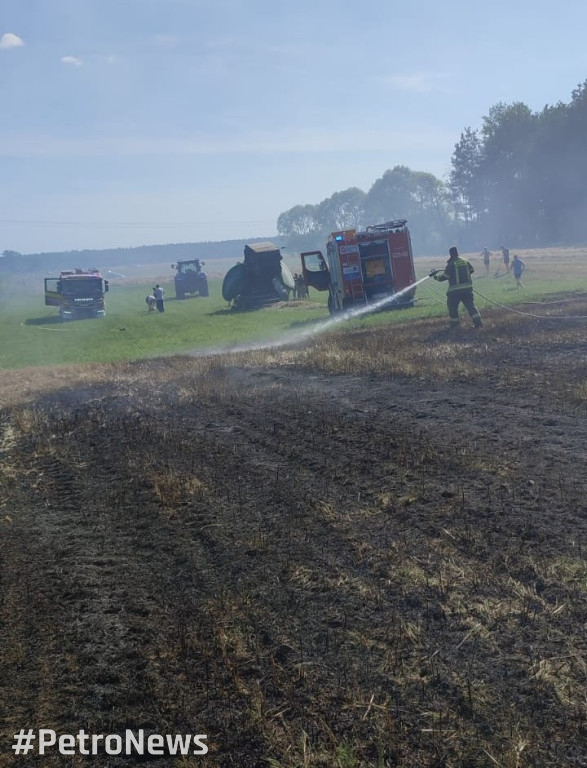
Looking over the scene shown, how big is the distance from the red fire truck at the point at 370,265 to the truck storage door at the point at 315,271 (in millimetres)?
497

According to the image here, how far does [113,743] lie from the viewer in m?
3.45

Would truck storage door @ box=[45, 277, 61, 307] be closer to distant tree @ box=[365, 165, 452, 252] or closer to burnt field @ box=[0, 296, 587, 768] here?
burnt field @ box=[0, 296, 587, 768]

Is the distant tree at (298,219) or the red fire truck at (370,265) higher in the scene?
the distant tree at (298,219)

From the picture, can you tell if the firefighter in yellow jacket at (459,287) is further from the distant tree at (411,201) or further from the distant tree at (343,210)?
the distant tree at (343,210)

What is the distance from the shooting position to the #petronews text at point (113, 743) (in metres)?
3.38

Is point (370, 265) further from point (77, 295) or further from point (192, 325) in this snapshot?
point (77, 295)

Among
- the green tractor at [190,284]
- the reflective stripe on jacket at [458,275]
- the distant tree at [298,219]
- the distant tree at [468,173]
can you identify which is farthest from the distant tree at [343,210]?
the reflective stripe on jacket at [458,275]

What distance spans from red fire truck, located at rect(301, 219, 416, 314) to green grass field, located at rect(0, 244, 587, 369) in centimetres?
111

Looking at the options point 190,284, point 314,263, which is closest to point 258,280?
point 314,263

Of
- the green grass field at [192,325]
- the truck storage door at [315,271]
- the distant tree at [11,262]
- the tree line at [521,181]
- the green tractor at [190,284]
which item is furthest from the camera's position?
the distant tree at [11,262]

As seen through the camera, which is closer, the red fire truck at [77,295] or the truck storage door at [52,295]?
the red fire truck at [77,295]

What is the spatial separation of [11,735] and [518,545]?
3347 mm

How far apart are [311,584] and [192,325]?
89.1 ft

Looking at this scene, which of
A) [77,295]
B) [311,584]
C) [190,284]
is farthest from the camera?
[190,284]
